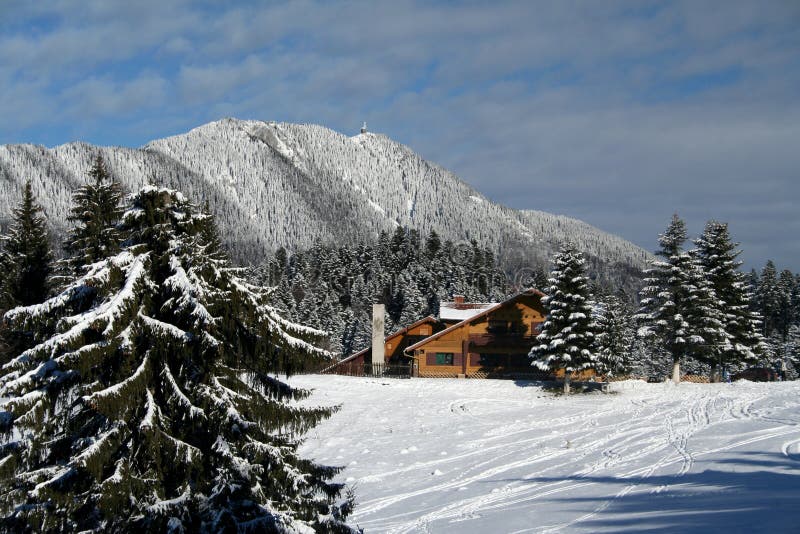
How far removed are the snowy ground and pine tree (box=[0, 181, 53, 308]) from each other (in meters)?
15.7

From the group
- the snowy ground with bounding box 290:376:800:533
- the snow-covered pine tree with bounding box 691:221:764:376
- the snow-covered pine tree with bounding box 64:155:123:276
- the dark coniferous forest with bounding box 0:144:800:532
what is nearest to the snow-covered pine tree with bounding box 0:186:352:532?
the dark coniferous forest with bounding box 0:144:800:532

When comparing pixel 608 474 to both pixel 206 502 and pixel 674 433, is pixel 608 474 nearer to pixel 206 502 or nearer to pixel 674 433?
pixel 674 433

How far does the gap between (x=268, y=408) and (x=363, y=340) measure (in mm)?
74024

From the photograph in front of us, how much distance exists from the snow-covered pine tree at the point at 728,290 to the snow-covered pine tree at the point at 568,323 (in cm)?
1016

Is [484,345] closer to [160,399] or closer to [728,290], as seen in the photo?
[728,290]

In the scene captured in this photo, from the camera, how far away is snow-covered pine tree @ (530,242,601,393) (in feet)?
143

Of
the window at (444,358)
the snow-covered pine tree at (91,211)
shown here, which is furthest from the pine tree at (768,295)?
the snow-covered pine tree at (91,211)

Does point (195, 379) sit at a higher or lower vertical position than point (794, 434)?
higher

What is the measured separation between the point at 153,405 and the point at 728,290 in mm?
49721

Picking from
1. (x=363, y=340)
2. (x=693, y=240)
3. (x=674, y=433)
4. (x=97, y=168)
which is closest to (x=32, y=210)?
(x=97, y=168)

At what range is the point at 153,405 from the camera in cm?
973

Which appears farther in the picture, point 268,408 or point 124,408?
point 268,408

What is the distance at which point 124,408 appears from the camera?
9414 millimetres

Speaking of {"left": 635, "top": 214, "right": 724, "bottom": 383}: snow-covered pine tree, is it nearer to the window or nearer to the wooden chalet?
the wooden chalet
